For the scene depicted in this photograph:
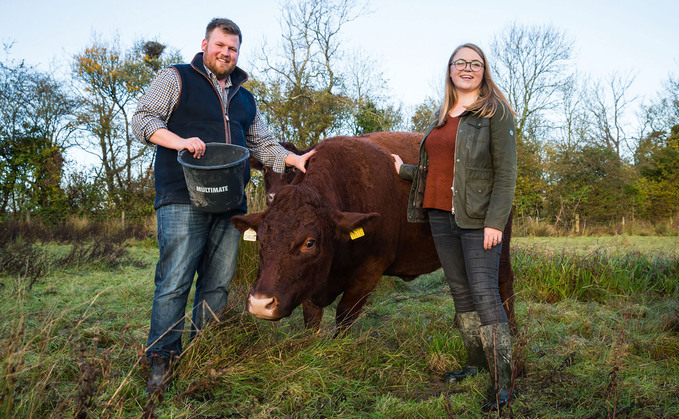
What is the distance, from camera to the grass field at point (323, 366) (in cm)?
226

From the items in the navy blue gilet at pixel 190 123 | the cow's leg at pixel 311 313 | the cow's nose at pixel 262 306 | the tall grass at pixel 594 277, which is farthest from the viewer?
the tall grass at pixel 594 277

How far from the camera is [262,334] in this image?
3508 mm

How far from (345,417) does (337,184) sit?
6.60 ft

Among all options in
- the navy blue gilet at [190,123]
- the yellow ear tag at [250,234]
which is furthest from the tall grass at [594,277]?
the navy blue gilet at [190,123]

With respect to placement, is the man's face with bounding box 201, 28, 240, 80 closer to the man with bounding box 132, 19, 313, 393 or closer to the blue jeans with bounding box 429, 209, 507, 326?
the man with bounding box 132, 19, 313, 393

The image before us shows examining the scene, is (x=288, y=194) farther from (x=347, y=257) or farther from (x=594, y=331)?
(x=594, y=331)

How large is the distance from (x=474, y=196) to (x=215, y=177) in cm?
173

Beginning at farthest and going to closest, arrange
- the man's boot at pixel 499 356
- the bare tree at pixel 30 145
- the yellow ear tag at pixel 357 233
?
1. the bare tree at pixel 30 145
2. the yellow ear tag at pixel 357 233
3. the man's boot at pixel 499 356

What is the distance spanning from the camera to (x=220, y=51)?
3.26m

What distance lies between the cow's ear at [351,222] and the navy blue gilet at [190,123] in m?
0.82

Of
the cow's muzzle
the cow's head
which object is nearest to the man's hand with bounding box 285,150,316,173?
the cow's head

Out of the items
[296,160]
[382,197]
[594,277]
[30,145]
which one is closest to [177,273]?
[296,160]

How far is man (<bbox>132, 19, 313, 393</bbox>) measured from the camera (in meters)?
3.06

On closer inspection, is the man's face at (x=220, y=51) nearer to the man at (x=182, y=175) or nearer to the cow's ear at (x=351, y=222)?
the man at (x=182, y=175)
